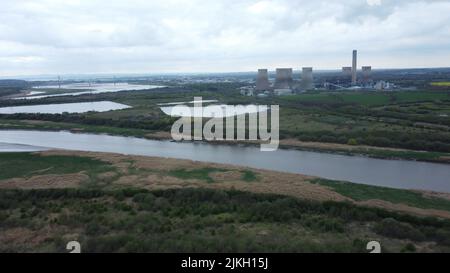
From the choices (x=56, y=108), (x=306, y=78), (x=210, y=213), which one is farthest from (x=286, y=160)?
(x=306, y=78)

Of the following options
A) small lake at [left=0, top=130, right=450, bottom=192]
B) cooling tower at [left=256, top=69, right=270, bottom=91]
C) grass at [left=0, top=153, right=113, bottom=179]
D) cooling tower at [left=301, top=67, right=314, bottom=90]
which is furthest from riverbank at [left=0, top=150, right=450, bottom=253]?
cooling tower at [left=301, top=67, right=314, bottom=90]

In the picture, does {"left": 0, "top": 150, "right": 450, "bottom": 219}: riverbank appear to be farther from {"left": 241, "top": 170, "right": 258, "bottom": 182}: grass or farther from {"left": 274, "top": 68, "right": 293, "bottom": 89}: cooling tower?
{"left": 274, "top": 68, "right": 293, "bottom": 89}: cooling tower

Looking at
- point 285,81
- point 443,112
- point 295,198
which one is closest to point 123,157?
point 295,198

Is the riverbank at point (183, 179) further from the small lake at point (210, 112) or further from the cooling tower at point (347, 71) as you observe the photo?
the cooling tower at point (347, 71)

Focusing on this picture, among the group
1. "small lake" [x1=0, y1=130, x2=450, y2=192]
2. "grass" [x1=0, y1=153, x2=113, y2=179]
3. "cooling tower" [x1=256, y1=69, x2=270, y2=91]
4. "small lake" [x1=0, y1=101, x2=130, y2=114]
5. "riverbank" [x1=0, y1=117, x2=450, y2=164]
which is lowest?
"small lake" [x1=0, y1=130, x2=450, y2=192]

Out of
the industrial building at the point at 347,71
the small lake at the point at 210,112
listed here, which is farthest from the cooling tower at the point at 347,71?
the small lake at the point at 210,112
